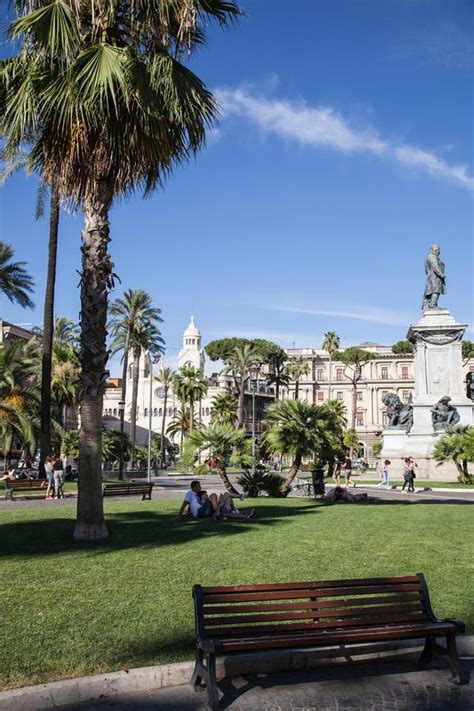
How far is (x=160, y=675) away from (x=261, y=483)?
58.6 ft

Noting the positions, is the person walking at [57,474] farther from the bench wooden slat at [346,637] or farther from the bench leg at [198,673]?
the bench wooden slat at [346,637]

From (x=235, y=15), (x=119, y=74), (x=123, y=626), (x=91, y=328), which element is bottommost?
(x=123, y=626)

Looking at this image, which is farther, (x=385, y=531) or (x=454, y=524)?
(x=454, y=524)

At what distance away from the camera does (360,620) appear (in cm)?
539

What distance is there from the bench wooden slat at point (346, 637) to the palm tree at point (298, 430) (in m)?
14.0

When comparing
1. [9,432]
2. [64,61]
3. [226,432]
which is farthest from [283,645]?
[9,432]

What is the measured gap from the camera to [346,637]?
498 centimetres

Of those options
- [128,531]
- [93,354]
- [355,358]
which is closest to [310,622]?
[93,354]

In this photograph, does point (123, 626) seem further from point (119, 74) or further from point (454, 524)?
point (454, 524)

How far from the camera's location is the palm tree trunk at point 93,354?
11.6 meters

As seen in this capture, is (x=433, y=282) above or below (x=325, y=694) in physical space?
above

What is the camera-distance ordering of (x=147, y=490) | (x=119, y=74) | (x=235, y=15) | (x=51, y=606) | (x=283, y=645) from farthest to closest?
(x=147, y=490)
(x=235, y=15)
(x=119, y=74)
(x=51, y=606)
(x=283, y=645)

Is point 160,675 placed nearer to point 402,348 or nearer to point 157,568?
point 157,568

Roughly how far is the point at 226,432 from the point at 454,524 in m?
7.60
